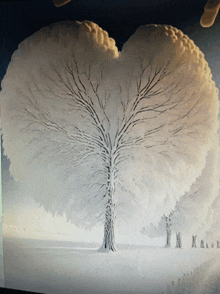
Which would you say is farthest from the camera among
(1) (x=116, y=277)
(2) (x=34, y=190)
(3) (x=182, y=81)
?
(2) (x=34, y=190)

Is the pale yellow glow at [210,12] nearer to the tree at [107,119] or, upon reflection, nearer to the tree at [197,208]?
the tree at [107,119]

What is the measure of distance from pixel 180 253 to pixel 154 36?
5.90 ft

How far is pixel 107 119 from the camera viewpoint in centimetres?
331

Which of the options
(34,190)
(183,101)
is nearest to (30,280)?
(34,190)

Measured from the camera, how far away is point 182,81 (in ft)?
10.2

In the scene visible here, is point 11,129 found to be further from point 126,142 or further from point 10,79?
point 126,142

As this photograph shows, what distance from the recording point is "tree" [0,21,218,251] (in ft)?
10.3

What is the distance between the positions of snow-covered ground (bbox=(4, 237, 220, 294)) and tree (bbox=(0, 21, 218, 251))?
0.20 m

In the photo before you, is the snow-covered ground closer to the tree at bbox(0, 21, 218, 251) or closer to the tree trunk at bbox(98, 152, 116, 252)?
the tree trunk at bbox(98, 152, 116, 252)

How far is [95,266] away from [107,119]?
130 cm

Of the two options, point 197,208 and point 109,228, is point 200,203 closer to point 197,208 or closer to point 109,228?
point 197,208

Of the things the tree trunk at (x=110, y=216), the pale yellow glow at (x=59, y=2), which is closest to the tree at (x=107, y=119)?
the tree trunk at (x=110, y=216)

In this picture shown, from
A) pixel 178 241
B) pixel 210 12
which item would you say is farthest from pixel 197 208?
pixel 210 12

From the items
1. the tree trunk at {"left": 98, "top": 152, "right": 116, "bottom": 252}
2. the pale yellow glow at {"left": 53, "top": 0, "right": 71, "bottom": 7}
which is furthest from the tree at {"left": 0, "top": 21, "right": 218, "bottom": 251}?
the pale yellow glow at {"left": 53, "top": 0, "right": 71, "bottom": 7}
